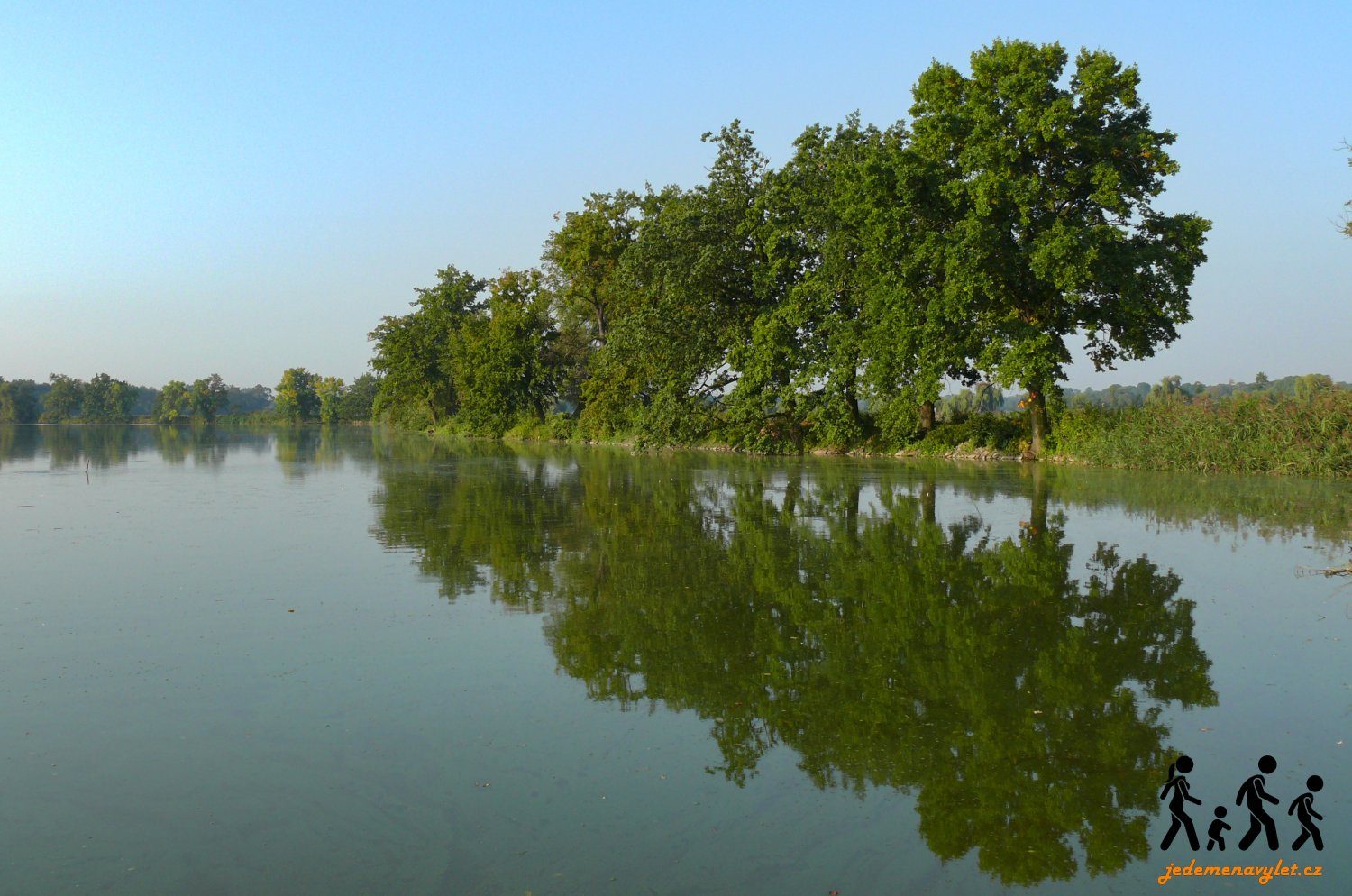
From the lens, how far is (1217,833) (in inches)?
180

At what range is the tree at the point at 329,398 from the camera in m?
124

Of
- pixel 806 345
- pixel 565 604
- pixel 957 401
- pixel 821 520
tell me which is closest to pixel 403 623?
pixel 565 604

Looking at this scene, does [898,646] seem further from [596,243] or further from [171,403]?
[171,403]

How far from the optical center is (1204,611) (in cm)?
913

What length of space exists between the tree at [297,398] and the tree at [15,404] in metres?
31.5

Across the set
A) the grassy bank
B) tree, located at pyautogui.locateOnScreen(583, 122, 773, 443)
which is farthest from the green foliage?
tree, located at pyautogui.locateOnScreen(583, 122, 773, 443)

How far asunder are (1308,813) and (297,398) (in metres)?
134

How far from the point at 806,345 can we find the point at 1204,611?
28.7m

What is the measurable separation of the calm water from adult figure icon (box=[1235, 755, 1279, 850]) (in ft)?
0.19

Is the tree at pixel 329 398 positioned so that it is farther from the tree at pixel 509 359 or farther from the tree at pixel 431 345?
the tree at pixel 509 359

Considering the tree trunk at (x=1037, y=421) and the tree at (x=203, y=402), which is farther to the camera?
the tree at (x=203, y=402)

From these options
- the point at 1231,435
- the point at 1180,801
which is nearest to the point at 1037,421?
the point at 1231,435

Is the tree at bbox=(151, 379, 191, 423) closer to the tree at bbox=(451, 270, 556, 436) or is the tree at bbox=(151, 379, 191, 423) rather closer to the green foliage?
the tree at bbox=(451, 270, 556, 436)

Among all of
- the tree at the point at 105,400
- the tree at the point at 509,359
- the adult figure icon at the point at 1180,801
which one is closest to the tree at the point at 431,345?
the tree at the point at 509,359
